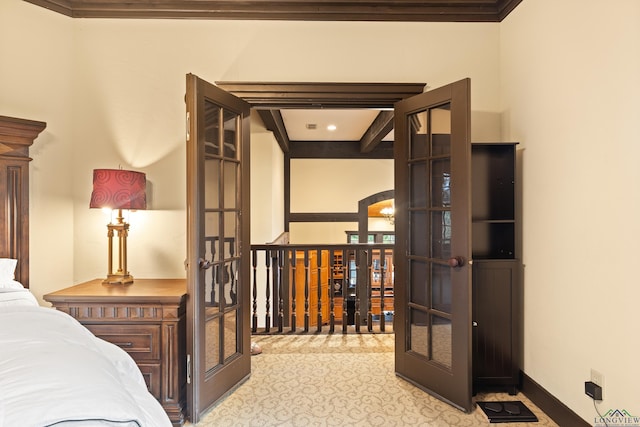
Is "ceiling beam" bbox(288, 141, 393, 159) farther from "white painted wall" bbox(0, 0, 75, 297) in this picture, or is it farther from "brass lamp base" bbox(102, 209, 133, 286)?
"brass lamp base" bbox(102, 209, 133, 286)

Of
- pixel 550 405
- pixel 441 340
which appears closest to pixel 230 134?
pixel 441 340

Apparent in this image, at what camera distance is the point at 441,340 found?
246 cm

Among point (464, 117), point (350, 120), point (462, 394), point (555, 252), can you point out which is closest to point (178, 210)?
point (464, 117)

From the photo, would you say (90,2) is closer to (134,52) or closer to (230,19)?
(134,52)

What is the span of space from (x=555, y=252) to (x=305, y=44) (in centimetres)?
229

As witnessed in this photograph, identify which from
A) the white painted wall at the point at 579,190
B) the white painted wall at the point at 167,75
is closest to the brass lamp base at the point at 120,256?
the white painted wall at the point at 167,75

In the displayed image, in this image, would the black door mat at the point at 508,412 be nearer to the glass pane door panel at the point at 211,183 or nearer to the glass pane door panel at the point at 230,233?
the glass pane door panel at the point at 230,233

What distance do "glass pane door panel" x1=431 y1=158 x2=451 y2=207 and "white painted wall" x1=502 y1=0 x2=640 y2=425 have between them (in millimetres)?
575

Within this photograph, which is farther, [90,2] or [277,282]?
[277,282]

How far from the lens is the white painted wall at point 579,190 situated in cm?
170

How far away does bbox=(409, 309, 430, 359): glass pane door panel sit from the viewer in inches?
101

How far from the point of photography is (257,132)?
5.23 meters

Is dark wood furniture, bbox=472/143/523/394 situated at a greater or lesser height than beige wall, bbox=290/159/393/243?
lesser

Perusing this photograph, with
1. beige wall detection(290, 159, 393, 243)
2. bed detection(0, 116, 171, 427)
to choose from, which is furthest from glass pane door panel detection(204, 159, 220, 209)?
beige wall detection(290, 159, 393, 243)
